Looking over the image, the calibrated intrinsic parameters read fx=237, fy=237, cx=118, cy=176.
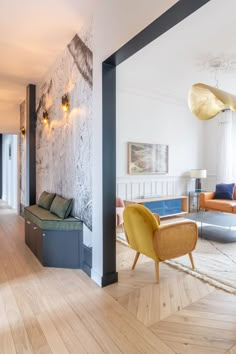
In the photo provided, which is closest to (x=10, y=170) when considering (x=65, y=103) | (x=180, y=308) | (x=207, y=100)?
(x=65, y=103)

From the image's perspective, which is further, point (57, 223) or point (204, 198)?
point (204, 198)

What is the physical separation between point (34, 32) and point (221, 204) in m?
4.84

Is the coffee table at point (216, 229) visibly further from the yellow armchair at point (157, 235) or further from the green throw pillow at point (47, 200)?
the green throw pillow at point (47, 200)

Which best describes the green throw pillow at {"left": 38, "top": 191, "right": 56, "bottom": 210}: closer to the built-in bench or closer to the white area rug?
the built-in bench

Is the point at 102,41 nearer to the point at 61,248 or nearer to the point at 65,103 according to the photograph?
the point at 65,103

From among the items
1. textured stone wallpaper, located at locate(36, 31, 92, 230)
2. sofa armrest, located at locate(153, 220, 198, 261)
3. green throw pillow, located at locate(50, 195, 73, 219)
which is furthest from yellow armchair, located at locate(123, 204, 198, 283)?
green throw pillow, located at locate(50, 195, 73, 219)

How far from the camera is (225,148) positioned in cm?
666

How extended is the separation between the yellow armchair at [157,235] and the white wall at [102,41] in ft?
1.41

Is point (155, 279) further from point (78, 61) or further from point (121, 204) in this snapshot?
point (78, 61)

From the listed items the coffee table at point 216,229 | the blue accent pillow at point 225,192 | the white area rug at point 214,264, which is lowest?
the white area rug at point 214,264

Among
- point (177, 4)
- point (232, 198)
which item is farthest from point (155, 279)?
point (232, 198)

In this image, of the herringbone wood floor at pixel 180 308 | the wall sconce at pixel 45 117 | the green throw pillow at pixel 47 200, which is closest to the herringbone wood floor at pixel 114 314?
the herringbone wood floor at pixel 180 308

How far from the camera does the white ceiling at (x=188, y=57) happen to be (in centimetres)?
285

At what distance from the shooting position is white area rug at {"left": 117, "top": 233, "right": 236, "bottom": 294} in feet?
8.66
